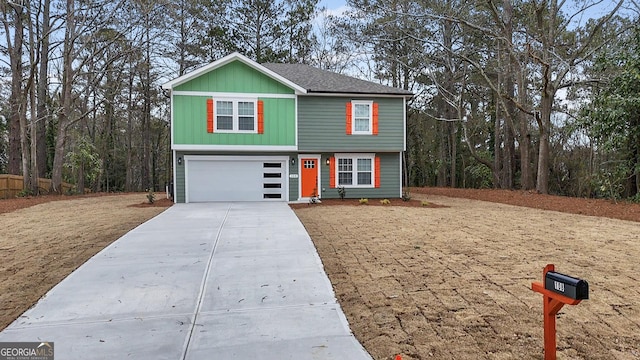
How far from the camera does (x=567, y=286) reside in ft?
8.00

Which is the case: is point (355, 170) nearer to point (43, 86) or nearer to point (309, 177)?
point (309, 177)

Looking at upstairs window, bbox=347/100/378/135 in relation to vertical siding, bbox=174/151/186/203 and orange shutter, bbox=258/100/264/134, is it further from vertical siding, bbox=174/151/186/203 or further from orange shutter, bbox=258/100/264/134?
vertical siding, bbox=174/151/186/203

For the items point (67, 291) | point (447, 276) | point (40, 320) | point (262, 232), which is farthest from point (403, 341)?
point (262, 232)

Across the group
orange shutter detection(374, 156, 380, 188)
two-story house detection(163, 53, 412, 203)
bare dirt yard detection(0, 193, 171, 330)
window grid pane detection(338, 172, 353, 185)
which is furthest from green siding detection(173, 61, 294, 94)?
bare dirt yard detection(0, 193, 171, 330)

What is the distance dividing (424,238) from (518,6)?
18.4m

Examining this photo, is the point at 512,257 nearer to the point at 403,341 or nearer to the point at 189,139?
the point at 403,341

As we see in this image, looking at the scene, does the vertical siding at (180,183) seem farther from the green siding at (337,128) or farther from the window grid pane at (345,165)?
the window grid pane at (345,165)

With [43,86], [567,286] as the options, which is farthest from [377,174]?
[43,86]

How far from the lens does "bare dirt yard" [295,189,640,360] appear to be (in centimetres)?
311

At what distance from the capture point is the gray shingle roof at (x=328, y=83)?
15.0 metres

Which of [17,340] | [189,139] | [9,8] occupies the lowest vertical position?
[17,340]

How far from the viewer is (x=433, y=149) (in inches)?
1123

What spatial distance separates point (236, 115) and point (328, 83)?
409 cm

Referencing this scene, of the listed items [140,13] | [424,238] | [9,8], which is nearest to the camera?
[424,238]
